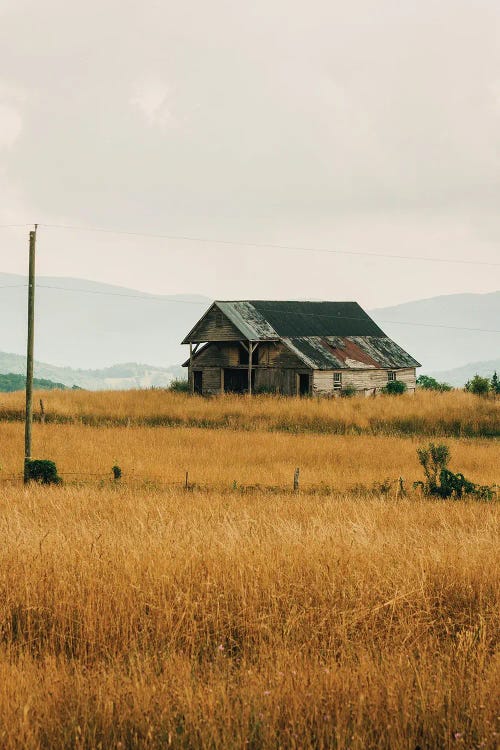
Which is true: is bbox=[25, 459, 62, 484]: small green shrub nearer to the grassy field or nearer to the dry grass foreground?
the grassy field

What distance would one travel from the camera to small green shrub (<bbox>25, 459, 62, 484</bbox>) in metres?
20.4

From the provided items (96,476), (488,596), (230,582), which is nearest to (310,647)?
(230,582)

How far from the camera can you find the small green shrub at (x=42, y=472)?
2039 cm

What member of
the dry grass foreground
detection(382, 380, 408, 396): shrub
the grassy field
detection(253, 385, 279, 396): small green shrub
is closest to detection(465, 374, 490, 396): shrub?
detection(382, 380, 408, 396): shrub

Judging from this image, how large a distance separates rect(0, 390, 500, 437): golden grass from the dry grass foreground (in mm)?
23787

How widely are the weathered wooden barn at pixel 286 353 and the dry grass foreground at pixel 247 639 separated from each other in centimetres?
3843

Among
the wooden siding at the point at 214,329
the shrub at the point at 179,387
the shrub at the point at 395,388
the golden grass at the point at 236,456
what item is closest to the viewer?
the golden grass at the point at 236,456

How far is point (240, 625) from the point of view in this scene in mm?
7438

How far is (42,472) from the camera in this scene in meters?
20.6

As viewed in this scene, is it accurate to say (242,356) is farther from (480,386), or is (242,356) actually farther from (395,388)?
(480,386)

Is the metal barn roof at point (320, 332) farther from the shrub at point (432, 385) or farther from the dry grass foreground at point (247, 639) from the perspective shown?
the dry grass foreground at point (247, 639)

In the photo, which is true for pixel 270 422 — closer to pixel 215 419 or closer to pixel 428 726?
pixel 215 419

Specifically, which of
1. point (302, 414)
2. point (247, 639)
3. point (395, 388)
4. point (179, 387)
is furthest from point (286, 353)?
point (247, 639)

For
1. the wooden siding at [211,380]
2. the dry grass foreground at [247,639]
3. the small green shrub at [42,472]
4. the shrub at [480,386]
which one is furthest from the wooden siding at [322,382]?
the dry grass foreground at [247,639]
